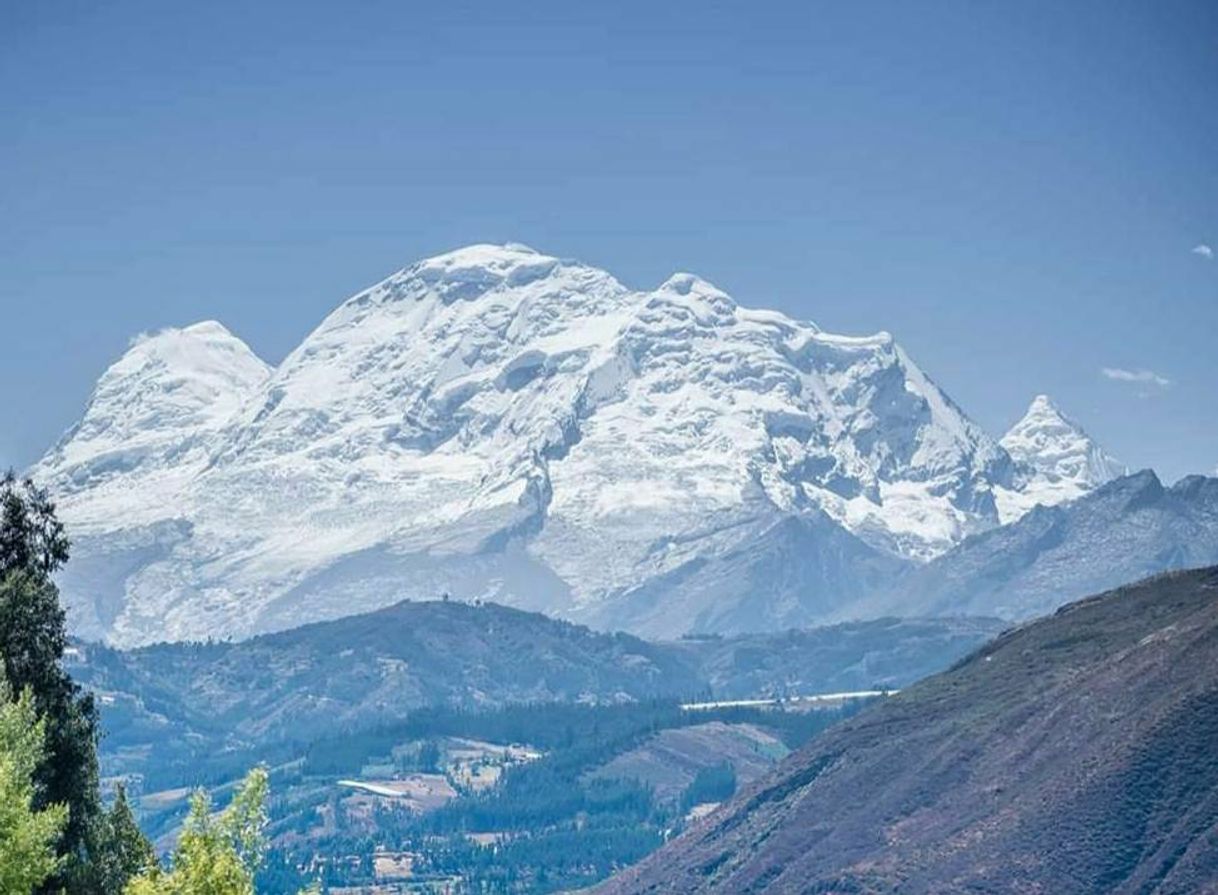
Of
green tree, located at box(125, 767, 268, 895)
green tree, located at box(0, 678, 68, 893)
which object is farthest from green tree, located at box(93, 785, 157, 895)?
green tree, located at box(0, 678, 68, 893)

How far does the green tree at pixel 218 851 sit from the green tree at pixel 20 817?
4.15 m

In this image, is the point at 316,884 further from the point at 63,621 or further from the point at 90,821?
the point at 63,621

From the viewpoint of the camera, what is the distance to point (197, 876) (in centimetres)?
8738

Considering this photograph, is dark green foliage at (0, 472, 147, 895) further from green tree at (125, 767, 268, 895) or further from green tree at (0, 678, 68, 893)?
green tree at (0, 678, 68, 893)

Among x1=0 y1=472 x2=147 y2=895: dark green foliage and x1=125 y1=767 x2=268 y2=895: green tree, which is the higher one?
x1=0 y1=472 x2=147 y2=895: dark green foliage

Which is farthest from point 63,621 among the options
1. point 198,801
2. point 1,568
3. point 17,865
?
point 17,865

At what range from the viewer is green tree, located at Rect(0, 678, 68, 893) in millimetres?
85812

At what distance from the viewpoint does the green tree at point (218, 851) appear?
Result: 8706 centimetres

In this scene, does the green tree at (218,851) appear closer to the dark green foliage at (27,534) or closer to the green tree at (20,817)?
the green tree at (20,817)

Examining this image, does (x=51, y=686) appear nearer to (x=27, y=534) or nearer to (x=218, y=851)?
(x=27, y=534)

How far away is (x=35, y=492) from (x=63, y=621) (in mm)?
8419

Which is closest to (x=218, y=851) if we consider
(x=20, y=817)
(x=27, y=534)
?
(x=20, y=817)

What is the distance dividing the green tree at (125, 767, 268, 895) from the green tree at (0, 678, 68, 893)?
13.6 ft

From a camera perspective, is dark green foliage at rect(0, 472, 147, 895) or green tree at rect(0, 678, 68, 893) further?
dark green foliage at rect(0, 472, 147, 895)
